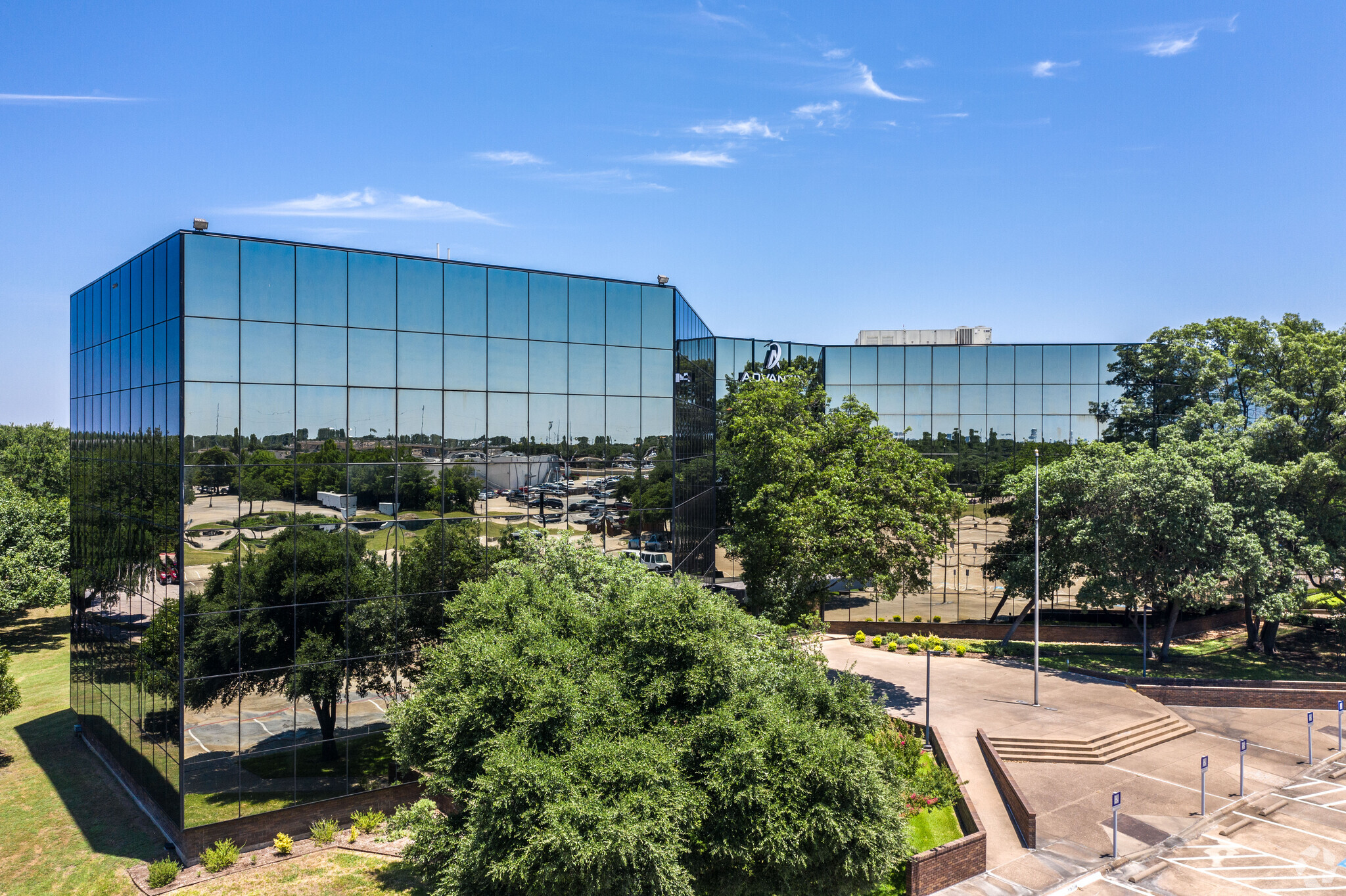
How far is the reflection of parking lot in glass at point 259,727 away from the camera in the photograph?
23.8 meters

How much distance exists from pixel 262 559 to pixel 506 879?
13.8 meters

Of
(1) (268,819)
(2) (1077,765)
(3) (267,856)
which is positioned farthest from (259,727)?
(2) (1077,765)

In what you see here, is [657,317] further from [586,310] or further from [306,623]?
[306,623]

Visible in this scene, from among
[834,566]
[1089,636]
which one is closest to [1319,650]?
[1089,636]

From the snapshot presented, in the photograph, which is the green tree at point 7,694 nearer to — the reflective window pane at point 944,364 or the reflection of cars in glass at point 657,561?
the reflection of cars in glass at point 657,561

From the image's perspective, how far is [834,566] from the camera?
31766 millimetres

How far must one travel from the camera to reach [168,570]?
81.6 ft

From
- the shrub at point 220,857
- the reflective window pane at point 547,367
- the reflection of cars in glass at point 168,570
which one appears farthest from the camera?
the reflective window pane at point 547,367

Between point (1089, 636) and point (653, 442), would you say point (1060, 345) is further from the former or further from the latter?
point (653, 442)

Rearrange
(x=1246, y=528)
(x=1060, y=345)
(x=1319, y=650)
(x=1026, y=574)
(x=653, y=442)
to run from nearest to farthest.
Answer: (x=653, y=442), (x=1246, y=528), (x=1026, y=574), (x=1319, y=650), (x=1060, y=345)

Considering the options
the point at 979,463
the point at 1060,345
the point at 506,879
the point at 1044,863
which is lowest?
the point at 1044,863

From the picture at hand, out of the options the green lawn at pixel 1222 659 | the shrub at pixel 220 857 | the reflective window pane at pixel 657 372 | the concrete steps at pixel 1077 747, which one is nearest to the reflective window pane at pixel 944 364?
the green lawn at pixel 1222 659

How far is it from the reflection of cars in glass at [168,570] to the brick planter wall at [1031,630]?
35.5m

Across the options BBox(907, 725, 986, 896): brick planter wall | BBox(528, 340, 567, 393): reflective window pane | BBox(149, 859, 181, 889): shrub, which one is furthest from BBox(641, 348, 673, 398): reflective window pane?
BBox(149, 859, 181, 889): shrub
